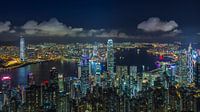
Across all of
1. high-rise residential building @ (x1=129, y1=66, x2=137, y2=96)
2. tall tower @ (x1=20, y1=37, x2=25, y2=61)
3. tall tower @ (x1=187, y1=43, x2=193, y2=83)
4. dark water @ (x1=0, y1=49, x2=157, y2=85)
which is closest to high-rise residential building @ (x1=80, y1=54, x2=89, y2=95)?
dark water @ (x1=0, y1=49, x2=157, y2=85)

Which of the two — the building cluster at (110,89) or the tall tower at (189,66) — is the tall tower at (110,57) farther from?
the tall tower at (189,66)

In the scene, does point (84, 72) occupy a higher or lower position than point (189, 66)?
lower

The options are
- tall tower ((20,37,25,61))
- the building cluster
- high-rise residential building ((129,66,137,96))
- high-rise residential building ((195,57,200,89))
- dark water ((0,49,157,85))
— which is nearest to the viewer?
the building cluster

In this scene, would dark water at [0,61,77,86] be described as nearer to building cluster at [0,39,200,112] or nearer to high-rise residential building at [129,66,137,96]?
building cluster at [0,39,200,112]

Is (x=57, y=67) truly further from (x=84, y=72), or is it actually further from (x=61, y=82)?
(x=84, y=72)

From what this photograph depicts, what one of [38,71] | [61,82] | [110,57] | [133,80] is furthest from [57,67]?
[133,80]

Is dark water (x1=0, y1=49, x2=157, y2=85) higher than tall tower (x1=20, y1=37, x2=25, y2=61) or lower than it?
lower

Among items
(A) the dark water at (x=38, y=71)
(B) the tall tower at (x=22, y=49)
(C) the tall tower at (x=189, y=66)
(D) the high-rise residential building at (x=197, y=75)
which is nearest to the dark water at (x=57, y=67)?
(A) the dark water at (x=38, y=71)

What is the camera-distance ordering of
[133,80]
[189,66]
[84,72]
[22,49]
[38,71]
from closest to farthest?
[22,49], [38,71], [133,80], [189,66], [84,72]

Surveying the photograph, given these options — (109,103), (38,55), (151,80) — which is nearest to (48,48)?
→ (38,55)

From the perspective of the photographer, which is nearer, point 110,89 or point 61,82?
point 110,89
